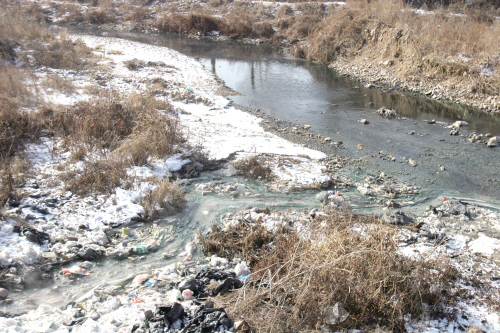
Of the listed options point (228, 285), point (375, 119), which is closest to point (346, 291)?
point (228, 285)

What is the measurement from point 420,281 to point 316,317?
1.08m

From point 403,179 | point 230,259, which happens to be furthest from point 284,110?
point 230,259

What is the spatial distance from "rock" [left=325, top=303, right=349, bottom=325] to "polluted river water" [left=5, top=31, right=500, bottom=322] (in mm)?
2113

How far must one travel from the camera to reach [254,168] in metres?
6.79

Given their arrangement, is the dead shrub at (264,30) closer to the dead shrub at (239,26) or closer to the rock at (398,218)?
the dead shrub at (239,26)

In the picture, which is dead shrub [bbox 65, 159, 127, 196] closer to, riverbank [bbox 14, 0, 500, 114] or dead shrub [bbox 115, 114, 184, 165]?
dead shrub [bbox 115, 114, 184, 165]

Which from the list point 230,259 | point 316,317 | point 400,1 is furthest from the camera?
point 400,1

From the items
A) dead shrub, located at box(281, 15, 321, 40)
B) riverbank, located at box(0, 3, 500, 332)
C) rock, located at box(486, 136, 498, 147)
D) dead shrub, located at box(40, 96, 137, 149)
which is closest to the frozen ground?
riverbank, located at box(0, 3, 500, 332)

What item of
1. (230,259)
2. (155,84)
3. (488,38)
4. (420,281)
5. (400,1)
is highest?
(400,1)

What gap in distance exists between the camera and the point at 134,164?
6.43 metres

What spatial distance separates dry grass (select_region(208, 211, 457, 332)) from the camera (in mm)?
3107

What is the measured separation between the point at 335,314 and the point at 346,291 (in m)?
0.23

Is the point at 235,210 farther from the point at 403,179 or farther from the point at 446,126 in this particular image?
the point at 446,126

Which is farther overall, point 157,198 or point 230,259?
point 157,198
